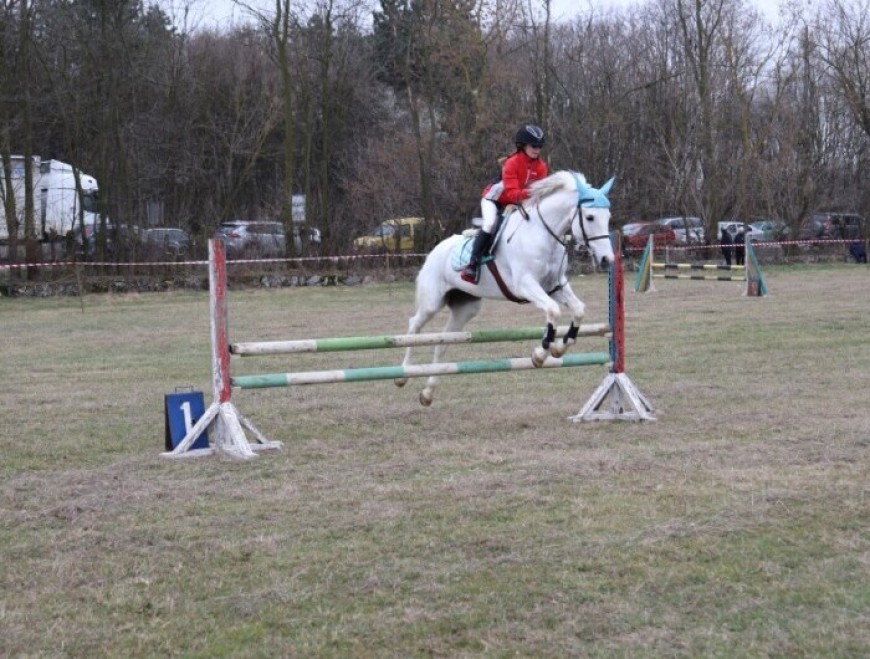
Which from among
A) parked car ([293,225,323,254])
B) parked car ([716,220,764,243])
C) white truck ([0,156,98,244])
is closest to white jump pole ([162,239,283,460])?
white truck ([0,156,98,244])

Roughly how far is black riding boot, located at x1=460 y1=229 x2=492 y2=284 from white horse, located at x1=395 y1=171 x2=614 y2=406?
7 centimetres

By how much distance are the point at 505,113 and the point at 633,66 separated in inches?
283

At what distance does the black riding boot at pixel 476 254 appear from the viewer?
9914mm

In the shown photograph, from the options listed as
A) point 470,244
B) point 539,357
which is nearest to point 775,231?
point 470,244

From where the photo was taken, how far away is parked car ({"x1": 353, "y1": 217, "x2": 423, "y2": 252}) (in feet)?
125

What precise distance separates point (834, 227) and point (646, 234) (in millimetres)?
7805

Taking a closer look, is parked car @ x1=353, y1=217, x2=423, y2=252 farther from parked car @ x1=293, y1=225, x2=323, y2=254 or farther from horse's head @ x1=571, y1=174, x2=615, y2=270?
horse's head @ x1=571, y1=174, x2=615, y2=270

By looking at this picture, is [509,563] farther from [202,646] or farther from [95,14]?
[95,14]

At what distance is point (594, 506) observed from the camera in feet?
21.2

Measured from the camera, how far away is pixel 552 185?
9.61 metres

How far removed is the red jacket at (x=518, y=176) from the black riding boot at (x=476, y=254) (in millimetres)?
365

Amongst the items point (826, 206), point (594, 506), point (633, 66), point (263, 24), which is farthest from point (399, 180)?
point (594, 506)

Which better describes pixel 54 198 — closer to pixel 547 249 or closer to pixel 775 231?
pixel 775 231

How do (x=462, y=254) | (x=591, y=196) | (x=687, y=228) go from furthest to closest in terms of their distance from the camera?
1. (x=687, y=228)
2. (x=462, y=254)
3. (x=591, y=196)
